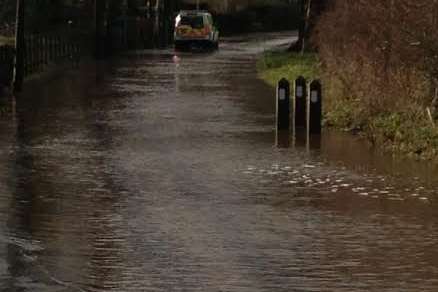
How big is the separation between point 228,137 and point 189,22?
4385 cm

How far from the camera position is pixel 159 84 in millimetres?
35188

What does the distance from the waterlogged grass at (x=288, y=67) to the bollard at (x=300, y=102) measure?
26.5 ft

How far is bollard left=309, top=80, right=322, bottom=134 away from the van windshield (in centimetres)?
4319

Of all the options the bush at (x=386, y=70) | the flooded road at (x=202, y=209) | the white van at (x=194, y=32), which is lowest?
the white van at (x=194, y=32)

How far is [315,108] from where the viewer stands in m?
21.4

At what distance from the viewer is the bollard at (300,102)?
71.6ft

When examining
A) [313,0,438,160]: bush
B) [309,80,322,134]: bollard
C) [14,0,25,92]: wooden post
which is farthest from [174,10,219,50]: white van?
[309,80,322,134]: bollard

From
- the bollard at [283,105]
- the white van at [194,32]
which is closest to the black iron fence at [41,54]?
the bollard at [283,105]

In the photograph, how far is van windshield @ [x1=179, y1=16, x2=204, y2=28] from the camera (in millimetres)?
64438

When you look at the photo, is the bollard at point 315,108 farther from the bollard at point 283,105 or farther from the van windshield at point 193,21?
the van windshield at point 193,21

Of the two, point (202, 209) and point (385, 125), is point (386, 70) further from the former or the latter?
point (202, 209)

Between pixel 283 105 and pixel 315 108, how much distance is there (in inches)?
38.6

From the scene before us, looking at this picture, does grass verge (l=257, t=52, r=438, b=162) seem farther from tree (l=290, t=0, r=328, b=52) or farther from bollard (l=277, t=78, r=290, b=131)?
tree (l=290, t=0, r=328, b=52)

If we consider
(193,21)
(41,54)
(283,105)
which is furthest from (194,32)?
(283,105)
